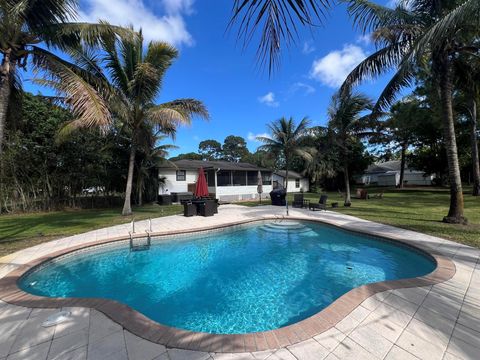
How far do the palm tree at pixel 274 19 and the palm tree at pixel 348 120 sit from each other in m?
14.9

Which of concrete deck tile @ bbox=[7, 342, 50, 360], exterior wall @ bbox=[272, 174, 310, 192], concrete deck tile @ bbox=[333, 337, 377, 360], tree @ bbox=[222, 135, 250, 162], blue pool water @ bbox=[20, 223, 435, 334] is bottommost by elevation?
blue pool water @ bbox=[20, 223, 435, 334]

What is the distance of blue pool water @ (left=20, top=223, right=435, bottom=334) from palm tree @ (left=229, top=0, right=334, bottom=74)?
13.7 feet

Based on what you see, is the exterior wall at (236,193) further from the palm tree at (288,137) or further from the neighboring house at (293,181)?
the neighboring house at (293,181)

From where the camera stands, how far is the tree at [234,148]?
73.1 m

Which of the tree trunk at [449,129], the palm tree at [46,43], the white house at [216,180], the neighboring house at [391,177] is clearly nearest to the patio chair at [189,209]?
the palm tree at [46,43]

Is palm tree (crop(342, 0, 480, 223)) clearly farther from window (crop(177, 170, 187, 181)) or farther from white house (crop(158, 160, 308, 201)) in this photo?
window (crop(177, 170, 187, 181))

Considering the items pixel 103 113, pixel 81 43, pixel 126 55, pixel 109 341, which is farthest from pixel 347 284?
pixel 126 55

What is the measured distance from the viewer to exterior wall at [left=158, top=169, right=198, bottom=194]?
21016 millimetres

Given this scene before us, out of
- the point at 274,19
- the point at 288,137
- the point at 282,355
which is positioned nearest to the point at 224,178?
the point at 288,137

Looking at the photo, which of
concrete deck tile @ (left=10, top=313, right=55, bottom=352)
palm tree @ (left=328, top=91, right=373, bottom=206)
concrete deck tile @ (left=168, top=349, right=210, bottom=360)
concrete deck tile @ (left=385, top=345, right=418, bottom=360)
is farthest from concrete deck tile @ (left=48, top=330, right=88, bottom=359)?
palm tree @ (left=328, top=91, right=373, bottom=206)

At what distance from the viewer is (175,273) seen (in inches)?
249

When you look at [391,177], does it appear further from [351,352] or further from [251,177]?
[351,352]

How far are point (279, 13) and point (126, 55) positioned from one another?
13111 millimetres

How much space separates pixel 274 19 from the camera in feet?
4.26
